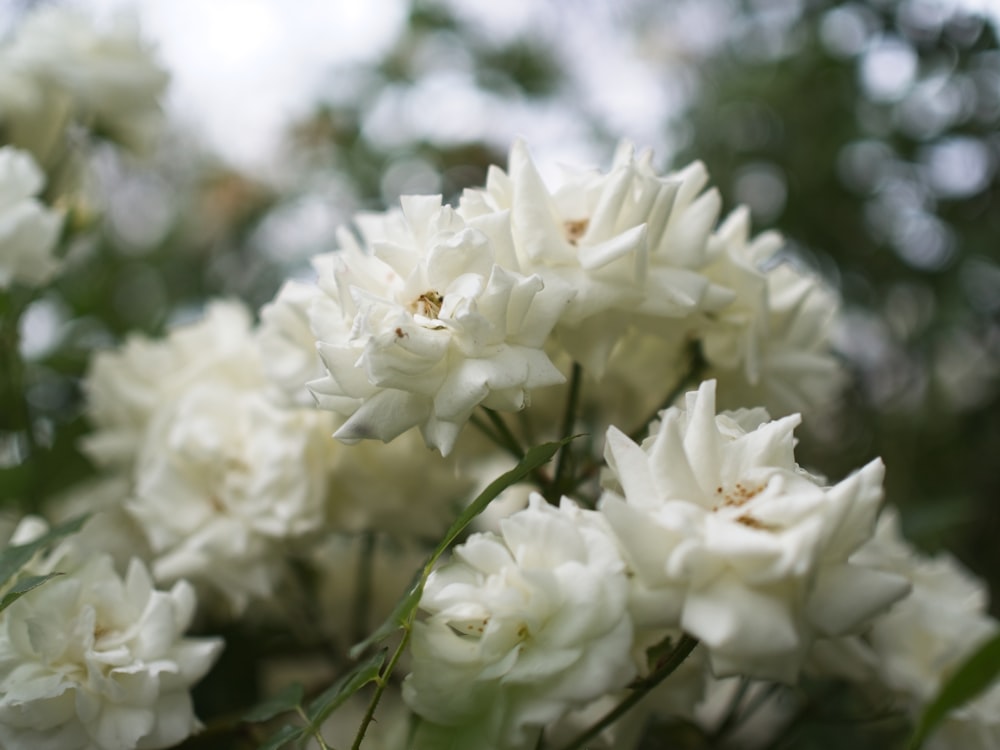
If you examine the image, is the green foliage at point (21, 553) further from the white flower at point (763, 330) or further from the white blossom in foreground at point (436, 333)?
the white flower at point (763, 330)

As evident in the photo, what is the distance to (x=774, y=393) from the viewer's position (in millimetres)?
554

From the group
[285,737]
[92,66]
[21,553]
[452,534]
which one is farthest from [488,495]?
[92,66]

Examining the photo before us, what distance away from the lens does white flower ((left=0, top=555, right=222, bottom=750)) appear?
1.39 feet

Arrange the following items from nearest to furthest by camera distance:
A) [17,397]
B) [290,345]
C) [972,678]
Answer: [972,678] < [290,345] < [17,397]

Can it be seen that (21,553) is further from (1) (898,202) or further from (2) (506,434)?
(1) (898,202)

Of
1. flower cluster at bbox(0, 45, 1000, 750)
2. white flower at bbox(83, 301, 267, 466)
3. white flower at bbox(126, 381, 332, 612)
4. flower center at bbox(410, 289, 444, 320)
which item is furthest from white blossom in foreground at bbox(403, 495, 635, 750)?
white flower at bbox(83, 301, 267, 466)

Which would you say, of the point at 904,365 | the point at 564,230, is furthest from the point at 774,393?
the point at 904,365

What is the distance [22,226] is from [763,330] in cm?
44

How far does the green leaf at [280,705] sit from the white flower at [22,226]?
11.9 inches

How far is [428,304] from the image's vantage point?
42 cm

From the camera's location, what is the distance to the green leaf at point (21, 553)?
1.45ft

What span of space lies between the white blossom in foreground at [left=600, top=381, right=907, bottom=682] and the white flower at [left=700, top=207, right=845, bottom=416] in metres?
0.17

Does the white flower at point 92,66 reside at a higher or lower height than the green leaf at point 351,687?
higher

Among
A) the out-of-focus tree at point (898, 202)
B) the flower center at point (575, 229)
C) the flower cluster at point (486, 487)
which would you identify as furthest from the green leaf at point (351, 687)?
the out-of-focus tree at point (898, 202)
